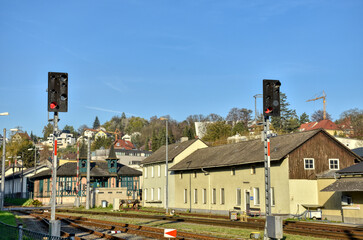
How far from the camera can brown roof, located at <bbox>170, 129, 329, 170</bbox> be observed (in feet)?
121

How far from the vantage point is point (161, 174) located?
5672 cm

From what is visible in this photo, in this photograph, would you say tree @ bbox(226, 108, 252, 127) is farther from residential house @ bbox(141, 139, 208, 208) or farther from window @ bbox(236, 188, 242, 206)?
window @ bbox(236, 188, 242, 206)

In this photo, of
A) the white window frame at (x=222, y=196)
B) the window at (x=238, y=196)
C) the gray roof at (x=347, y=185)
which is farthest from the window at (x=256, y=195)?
the gray roof at (x=347, y=185)

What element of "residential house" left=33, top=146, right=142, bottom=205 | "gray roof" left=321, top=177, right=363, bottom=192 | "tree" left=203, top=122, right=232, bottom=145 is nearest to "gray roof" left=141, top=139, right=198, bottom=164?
"residential house" left=33, top=146, right=142, bottom=205

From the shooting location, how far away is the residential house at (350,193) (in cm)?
2967

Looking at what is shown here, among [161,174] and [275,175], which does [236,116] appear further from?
[275,175]

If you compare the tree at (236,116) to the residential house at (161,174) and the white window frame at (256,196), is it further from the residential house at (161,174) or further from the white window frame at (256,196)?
the white window frame at (256,196)

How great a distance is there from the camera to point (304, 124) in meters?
132

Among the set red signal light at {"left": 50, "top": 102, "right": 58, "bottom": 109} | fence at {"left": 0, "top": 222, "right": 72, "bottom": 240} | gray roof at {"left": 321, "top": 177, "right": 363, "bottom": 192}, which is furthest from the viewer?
gray roof at {"left": 321, "top": 177, "right": 363, "bottom": 192}

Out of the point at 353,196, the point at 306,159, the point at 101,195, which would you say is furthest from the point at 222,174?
Result: the point at 101,195

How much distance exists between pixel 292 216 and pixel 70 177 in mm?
43567

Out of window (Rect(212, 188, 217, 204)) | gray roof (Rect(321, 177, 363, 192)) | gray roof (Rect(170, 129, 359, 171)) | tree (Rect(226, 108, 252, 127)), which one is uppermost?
tree (Rect(226, 108, 252, 127))

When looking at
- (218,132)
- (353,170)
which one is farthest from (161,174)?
(218,132)

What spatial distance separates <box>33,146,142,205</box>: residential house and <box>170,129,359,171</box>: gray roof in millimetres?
20219
